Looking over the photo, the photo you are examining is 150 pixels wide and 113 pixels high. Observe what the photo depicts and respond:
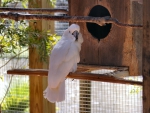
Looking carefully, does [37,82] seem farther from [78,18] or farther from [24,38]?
[78,18]

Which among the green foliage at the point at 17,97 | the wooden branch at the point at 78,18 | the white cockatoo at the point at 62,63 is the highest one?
the wooden branch at the point at 78,18

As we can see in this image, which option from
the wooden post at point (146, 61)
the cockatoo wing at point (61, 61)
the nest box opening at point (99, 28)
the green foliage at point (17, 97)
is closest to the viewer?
the wooden post at point (146, 61)

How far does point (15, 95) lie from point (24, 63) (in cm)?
25

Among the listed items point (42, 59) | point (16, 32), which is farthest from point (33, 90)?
point (16, 32)

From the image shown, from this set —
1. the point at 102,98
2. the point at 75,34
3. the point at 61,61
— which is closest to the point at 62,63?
the point at 61,61

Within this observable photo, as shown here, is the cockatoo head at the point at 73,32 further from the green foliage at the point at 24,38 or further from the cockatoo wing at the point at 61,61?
the green foliage at the point at 24,38

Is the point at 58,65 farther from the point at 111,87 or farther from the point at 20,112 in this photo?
the point at 20,112

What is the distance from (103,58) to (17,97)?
0.83 metres

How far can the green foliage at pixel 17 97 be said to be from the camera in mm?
2312

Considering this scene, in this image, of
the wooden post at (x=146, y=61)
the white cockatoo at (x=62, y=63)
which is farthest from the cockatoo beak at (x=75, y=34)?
the wooden post at (x=146, y=61)

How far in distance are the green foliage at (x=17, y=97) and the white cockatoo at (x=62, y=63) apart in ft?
2.54

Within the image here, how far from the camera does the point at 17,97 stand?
2.34 meters

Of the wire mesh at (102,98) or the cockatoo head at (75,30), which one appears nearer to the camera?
the cockatoo head at (75,30)

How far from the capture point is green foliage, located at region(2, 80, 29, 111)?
2.31 m
